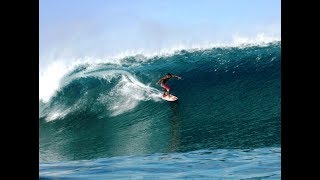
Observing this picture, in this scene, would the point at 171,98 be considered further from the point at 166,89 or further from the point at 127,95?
the point at 127,95

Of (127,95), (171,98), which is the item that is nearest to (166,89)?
(171,98)

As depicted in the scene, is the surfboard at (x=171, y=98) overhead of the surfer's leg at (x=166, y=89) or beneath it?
beneath

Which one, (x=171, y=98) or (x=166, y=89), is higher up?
(x=166, y=89)

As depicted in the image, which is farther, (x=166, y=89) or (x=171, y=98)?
(x=171, y=98)

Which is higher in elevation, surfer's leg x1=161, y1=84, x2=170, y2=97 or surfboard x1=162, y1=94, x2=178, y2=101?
surfer's leg x1=161, y1=84, x2=170, y2=97
